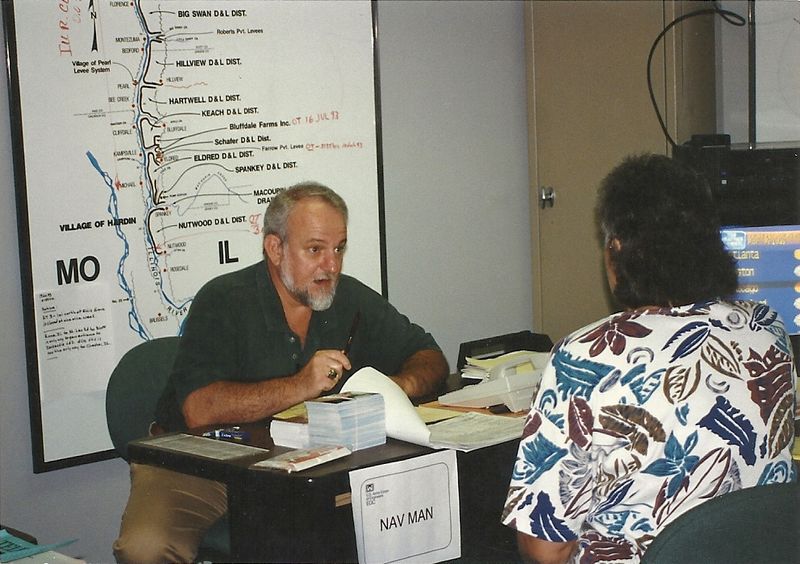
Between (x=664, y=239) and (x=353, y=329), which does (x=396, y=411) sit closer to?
(x=664, y=239)

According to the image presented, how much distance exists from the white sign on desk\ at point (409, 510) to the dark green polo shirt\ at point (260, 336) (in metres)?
0.68

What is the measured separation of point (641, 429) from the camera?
153 centimetres

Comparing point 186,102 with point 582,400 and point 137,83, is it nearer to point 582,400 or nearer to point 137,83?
point 137,83

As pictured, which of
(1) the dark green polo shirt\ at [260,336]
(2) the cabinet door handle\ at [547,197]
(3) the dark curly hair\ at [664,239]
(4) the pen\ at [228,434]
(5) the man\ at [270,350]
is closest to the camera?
(3) the dark curly hair\ at [664,239]

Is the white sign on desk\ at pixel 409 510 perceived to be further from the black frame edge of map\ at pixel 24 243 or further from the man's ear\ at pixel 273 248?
the black frame edge of map\ at pixel 24 243

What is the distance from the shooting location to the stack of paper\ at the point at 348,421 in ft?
6.21

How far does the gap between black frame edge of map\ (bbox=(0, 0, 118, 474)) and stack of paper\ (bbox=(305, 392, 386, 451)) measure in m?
1.06

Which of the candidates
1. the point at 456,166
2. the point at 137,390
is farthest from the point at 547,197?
the point at 137,390

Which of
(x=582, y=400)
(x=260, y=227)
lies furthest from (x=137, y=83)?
(x=582, y=400)

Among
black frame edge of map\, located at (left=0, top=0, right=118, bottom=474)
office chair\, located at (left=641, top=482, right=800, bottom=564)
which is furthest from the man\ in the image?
office chair\, located at (left=641, top=482, right=800, bottom=564)

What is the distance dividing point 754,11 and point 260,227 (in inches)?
71.8

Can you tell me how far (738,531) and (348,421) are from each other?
839 mm

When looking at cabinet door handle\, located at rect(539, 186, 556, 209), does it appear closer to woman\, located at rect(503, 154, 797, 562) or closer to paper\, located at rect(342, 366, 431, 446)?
paper\, located at rect(342, 366, 431, 446)

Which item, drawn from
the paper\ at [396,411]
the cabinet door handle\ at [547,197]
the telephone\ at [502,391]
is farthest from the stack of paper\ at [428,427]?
the cabinet door handle\ at [547,197]
